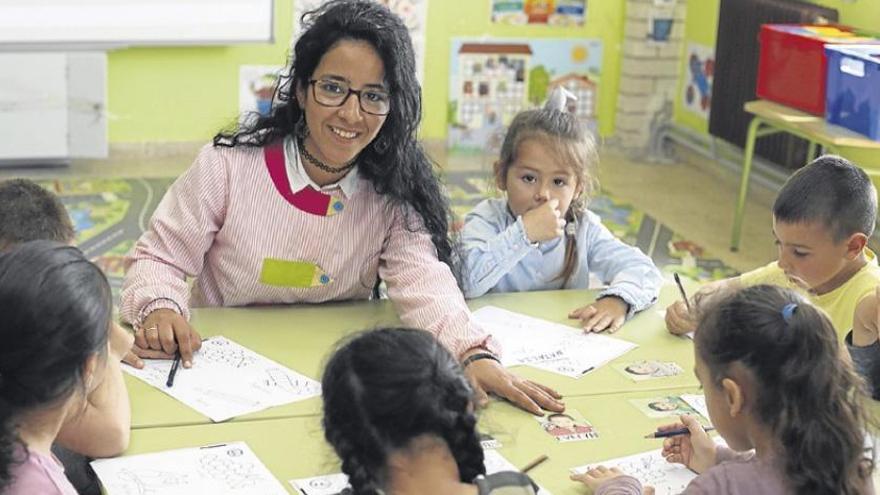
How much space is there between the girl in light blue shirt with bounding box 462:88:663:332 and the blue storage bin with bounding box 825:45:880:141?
1.83 m

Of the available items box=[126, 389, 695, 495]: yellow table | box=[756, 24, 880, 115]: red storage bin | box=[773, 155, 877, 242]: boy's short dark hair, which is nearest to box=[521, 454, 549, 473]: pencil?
box=[126, 389, 695, 495]: yellow table

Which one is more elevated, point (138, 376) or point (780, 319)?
point (780, 319)

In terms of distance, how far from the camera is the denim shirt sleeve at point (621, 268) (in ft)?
8.48

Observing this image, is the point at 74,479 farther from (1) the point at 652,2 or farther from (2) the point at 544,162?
(1) the point at 652,2

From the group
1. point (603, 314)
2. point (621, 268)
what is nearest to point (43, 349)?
point (603, 314)

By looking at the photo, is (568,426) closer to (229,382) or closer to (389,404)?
(229,382)

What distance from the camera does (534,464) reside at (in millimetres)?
1876

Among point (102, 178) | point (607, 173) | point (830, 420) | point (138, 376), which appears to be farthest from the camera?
point (607, 173)

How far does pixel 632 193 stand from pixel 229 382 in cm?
394

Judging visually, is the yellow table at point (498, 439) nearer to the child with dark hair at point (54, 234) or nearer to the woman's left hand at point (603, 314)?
the child with dark hair at point (54, 234)

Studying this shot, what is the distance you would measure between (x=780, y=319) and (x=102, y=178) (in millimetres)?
4439

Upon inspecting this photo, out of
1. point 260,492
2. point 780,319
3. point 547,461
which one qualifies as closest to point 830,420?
point 780,319

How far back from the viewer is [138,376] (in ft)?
6.98

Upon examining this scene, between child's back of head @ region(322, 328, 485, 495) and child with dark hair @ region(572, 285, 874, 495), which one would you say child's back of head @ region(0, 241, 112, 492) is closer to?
child's back of head @ region(322, 328, 485, 495)
